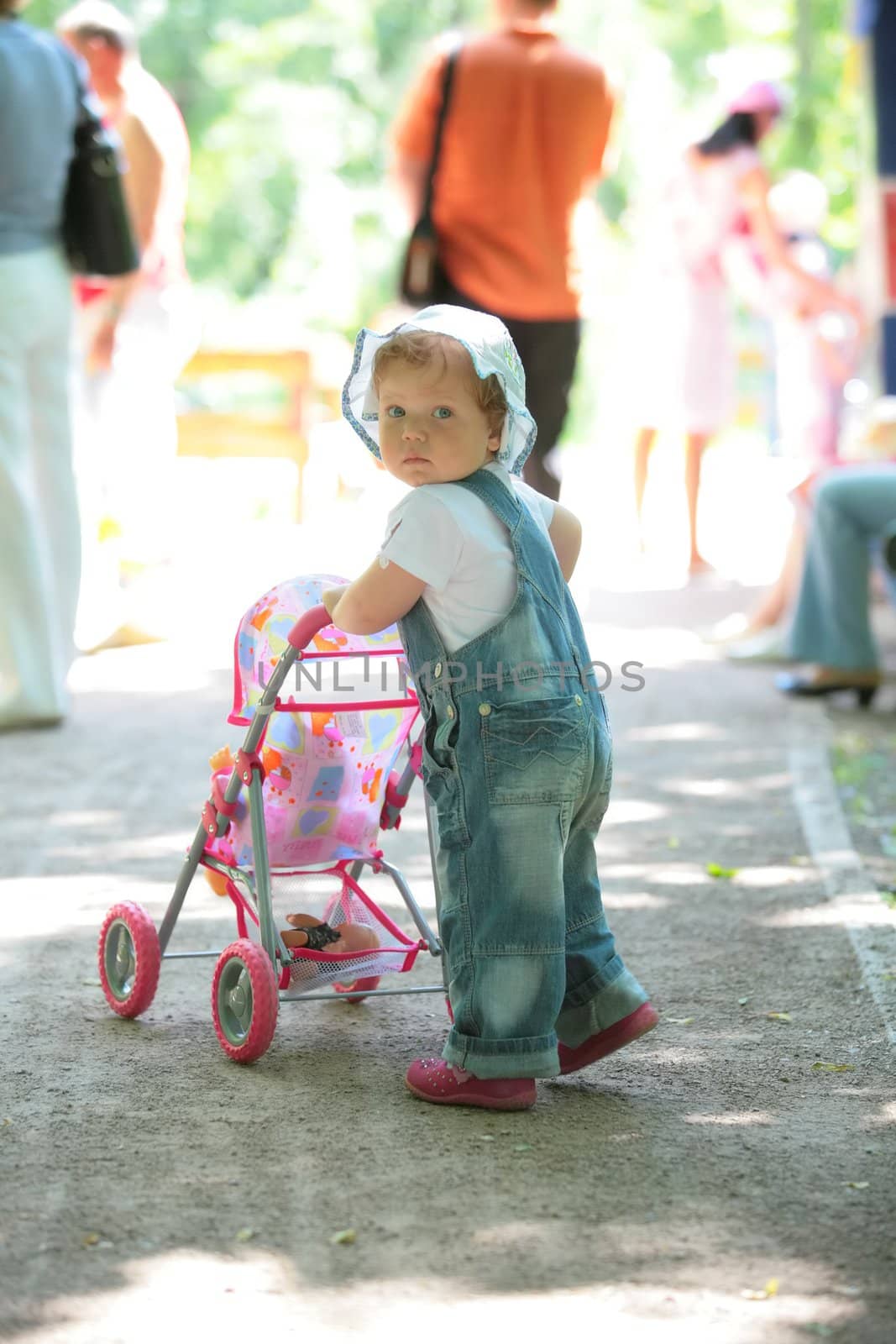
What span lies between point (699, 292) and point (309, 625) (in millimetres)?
7768

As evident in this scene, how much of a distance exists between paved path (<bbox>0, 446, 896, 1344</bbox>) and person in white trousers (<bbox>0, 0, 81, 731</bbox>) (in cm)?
148

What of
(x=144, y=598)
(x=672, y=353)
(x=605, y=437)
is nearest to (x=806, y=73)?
(x=605, y=437)

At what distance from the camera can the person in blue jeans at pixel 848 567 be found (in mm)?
7273

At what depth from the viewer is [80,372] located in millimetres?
8516

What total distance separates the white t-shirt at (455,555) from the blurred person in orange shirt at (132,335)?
4.92 metres

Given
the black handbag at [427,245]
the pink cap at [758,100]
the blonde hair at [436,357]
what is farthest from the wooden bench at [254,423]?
the blonde hair at [436,357]


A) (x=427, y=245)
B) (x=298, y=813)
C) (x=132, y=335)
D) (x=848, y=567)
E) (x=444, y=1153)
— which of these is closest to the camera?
(x=444, y=1153)

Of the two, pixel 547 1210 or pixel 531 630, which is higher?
pixel 531 630

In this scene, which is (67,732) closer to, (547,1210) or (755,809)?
(755,809)

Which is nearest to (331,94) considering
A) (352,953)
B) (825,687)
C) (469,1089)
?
(825,687)

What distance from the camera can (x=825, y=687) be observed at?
7.48 metres

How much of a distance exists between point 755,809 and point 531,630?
2625 mm

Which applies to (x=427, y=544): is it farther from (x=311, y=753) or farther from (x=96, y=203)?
(x=96, y=203)

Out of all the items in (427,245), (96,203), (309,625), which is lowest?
(309,625)
